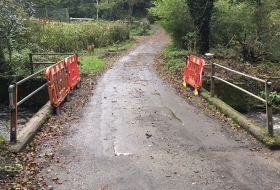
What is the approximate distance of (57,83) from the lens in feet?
23.0

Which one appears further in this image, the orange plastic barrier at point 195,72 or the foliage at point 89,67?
the foliage at point 89,67

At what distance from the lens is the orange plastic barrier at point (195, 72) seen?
8.69 m

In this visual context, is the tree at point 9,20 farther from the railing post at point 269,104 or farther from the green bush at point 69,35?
the railing post at point 269,104

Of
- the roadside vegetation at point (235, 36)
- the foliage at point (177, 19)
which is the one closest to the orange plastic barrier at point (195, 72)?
the roadside vegetation at point (235, 36)

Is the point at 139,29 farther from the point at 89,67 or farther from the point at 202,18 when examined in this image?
the point at 89,67

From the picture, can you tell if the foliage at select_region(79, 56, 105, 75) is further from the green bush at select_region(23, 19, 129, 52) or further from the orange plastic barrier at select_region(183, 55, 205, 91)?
the orange plastic barrier at select_region(183, 55, 205, 91)

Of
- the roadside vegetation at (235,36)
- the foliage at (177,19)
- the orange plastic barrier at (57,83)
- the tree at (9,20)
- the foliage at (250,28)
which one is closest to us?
the orange plastic barrier at (57,83)

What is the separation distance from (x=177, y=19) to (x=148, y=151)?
51.8 feet

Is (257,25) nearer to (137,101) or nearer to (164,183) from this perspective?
(137,101)

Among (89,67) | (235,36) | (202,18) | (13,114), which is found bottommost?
(13,114)

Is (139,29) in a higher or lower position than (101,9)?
lower

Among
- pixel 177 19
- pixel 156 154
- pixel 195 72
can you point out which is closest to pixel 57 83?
pixel 156 154

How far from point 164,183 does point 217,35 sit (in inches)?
645

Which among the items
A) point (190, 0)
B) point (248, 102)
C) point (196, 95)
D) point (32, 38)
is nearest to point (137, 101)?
point (196, 95)
